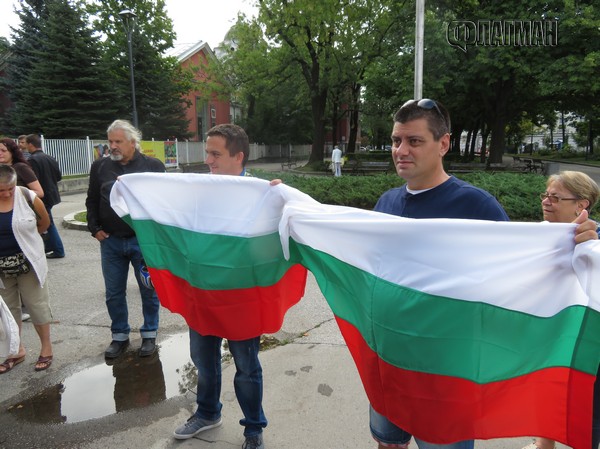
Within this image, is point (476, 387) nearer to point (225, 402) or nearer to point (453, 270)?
point (453, 270)

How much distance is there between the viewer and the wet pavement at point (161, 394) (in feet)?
10.1

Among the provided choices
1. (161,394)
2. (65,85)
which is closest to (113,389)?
(161,394)

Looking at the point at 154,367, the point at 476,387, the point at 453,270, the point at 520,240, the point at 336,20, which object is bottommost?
the point at 154,367

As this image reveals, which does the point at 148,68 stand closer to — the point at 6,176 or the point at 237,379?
the point at 6,176

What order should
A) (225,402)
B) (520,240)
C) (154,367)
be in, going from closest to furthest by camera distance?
(520,240) < (225,402) < (154,367)

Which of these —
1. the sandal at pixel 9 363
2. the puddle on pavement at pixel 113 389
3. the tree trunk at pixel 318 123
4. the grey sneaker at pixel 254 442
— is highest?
the tree trunk at pixel 318 123

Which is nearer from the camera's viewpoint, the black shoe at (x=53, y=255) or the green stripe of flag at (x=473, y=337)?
the green stripe of flag at (x=473, y=337)

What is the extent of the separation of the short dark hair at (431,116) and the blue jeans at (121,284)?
289 centimetres

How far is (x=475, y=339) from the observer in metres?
1.87

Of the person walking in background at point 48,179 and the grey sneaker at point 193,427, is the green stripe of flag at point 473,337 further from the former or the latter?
the person walking in background at point 48,179

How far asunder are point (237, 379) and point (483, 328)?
1559 mm

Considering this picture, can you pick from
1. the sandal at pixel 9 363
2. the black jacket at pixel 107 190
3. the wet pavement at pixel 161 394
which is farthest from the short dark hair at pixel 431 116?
the sandal at pixel 9 363

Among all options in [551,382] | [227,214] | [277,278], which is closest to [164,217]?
[227,214]

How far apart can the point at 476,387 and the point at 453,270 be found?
501 millimetres
